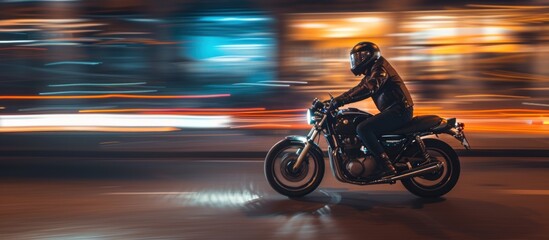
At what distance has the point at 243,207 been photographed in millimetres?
6480

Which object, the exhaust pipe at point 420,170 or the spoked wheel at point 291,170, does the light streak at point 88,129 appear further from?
→ the exhaust pipe at point 420,170

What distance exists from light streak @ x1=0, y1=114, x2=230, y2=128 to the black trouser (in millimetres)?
7210

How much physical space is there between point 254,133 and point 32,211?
7.16 metres

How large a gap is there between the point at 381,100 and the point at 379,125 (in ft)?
1.11

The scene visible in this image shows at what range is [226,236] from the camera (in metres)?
5.34

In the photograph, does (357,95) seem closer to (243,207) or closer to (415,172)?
(415,172)

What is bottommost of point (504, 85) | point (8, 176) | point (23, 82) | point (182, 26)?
point (8, 176)

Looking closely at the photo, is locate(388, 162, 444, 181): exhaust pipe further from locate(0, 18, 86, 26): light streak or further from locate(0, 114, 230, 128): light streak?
locate(0, 18, 86, 26): light streak

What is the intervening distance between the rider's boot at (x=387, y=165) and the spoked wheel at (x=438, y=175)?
24 cm

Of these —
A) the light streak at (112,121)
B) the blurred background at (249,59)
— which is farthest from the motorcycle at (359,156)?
the light streak at (112,121)

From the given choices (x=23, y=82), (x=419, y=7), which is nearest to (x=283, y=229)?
(x=419, y=7)

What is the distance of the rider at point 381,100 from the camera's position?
21.8 feet

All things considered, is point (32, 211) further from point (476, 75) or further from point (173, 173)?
point (476, 75)

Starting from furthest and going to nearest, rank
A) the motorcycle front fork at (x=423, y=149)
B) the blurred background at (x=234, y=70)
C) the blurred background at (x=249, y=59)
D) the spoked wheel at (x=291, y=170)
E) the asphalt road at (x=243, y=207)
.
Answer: the blurred background at (x=249, y=59), the blurred background at (x=234, y=70), the spoked wheel at (x=291, y=170), the motorcycle front fork at (x=423, y=149), the asphalt road at (x=243, y=207)
